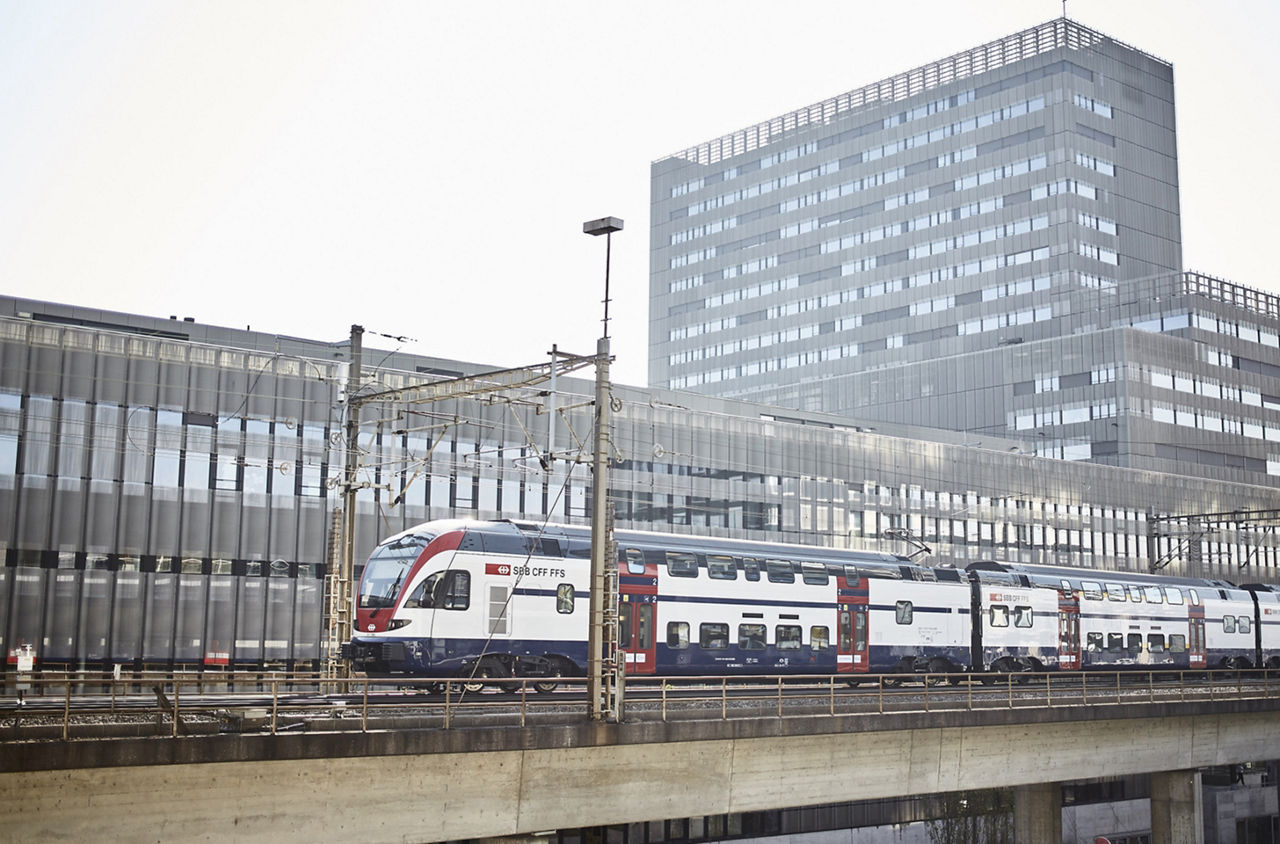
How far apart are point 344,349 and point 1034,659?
127 feet

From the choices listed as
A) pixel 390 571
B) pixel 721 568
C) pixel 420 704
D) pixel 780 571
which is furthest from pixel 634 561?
pixel 420 704

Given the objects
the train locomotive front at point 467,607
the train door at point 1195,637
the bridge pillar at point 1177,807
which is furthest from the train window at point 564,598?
the train door at point 1195,637

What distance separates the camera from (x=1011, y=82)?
466 ft

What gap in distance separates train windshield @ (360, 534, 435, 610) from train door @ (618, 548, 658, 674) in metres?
6.37

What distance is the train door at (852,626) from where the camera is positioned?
43500mm

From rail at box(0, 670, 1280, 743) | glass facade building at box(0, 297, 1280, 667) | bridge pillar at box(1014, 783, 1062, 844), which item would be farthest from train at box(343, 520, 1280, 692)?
glass facade building at box(0, 297, 1280, 667)

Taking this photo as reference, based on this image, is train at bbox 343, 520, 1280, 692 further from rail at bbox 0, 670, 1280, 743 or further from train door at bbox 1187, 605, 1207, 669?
rail at bbox 0, 670, 1280, 743

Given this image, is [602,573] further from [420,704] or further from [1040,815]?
[1040,815]

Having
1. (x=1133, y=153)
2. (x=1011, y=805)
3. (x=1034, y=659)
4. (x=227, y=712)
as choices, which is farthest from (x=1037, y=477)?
(x=227, y=712)

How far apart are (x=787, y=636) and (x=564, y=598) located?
362 inches

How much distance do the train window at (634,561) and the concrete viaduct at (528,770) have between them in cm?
884

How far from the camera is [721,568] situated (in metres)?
40.4

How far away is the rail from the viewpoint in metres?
23.0

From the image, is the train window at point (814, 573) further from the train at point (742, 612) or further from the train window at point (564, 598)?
the train window at point (564, 598)
